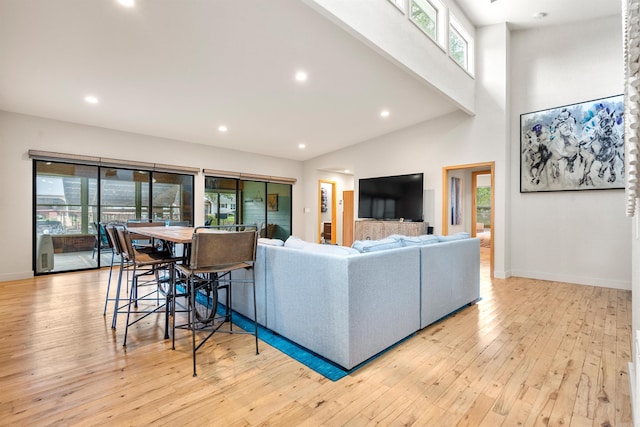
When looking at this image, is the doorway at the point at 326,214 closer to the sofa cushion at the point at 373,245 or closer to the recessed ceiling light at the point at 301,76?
the recessed ceiling light at the point at 301,76

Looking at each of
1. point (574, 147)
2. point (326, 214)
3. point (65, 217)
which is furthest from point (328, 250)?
point (326, 214)

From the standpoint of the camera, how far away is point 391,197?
20.9 ft

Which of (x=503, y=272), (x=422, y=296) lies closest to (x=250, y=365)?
(x=422, y=296)

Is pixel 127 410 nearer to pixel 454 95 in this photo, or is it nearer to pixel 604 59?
pixel 454 95

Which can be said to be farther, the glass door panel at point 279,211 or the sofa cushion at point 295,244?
the glass door panel at point 279,211

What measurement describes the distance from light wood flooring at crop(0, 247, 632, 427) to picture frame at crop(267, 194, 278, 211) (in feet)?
17.3

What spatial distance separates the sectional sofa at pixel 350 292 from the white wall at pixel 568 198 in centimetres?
299

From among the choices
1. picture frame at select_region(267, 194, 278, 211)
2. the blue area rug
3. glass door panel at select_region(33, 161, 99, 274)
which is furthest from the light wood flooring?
picture frame at select_region(267, 194, 278, 211)

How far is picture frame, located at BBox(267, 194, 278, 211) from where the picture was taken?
26.6ft

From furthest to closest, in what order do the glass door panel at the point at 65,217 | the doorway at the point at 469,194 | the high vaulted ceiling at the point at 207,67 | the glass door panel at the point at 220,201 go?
the glass door panel at the point at 220,201 < the doorway at the point at 469,194 < the glass door panel at the point at 65,217 < the high vaulted ceiling at the point at 207,67

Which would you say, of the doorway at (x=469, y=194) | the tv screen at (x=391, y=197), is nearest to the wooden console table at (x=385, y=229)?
the tv screen at (x=391, y=197)

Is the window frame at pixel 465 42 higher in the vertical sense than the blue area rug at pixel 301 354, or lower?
higher

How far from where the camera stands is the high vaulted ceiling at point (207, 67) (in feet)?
9.25

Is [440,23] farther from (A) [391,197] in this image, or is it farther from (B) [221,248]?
(B) [221,248]
